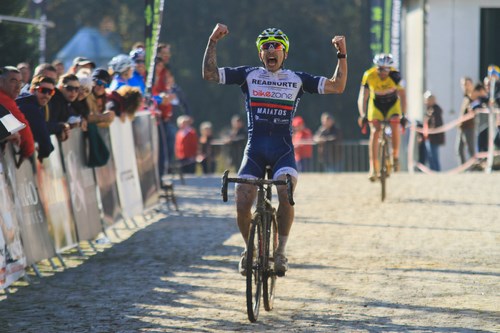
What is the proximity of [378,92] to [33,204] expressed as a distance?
26.8 ft

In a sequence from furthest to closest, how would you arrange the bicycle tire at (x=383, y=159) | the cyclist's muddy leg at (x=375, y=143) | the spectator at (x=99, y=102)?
the cyclist's muddy leg at (x=375, y=143), the bicycle tire at (x=383, y=159), the spectator at (x=99, y=102)

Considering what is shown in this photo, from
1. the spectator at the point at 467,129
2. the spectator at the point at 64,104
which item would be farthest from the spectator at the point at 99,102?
the spectator at the point at 467,129

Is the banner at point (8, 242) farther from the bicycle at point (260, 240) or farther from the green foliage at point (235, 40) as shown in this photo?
the green foliage at point (235, 40)

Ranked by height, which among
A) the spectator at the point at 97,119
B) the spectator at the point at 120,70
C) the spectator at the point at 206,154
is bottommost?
the spectator at the point at 206,154

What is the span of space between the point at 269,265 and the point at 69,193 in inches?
149

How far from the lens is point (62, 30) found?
1944 inches

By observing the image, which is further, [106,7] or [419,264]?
[106,7]

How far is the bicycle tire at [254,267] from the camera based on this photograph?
8.14 meters

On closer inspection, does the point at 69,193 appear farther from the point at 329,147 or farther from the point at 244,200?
the point at 329,147

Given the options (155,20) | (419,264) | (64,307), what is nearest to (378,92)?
(155,20)

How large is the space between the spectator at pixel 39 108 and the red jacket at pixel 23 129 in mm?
545

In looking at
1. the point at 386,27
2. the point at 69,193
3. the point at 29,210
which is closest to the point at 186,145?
the point at 386,27

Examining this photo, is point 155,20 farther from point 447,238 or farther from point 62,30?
point 62,30

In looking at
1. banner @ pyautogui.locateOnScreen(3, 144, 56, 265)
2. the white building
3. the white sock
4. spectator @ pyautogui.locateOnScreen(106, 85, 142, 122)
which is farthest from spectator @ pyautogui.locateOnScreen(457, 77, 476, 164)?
the white sock
